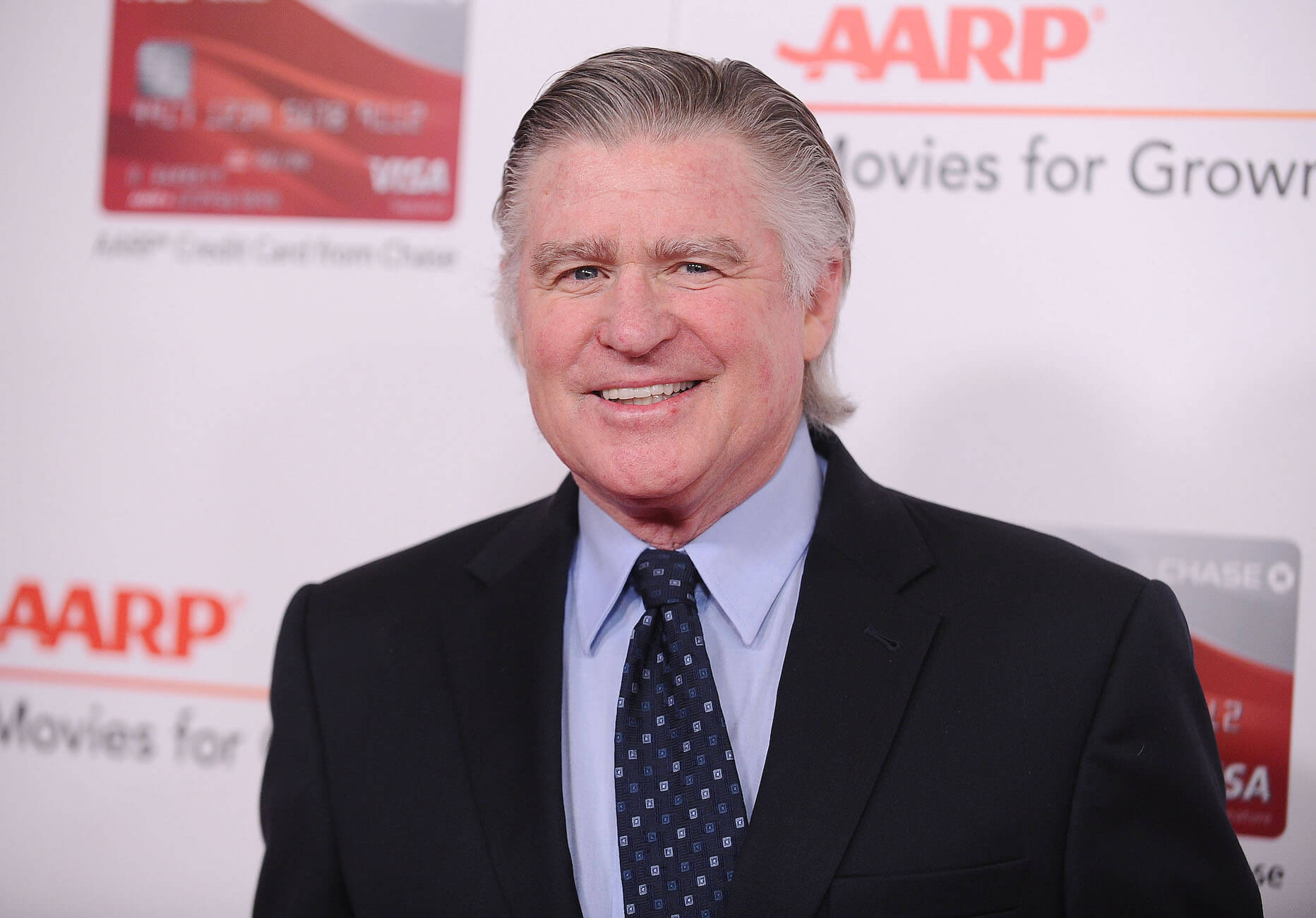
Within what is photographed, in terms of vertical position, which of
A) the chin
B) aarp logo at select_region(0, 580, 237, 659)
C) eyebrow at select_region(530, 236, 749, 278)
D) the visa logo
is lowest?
aarp logo at select_region(0, 580, 237, 659)

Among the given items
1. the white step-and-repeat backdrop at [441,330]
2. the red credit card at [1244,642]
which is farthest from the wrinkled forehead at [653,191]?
the red credit card at [1244,642]

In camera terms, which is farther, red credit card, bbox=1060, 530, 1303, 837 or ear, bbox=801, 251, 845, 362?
red credit card, bbox=1060, 530, 1303, 837

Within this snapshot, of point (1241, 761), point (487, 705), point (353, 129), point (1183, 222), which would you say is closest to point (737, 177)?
point (487, 705)

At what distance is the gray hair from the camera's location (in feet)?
5.37

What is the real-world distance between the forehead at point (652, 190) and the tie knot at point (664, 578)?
0.44 metres

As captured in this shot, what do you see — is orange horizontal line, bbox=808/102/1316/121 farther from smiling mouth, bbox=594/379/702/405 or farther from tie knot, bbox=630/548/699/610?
tie knot, bbox=630/548/699/610

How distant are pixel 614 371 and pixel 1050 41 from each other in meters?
1.34

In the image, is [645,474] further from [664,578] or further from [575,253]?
[575,253]

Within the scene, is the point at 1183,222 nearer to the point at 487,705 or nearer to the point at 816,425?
the point at 816,425

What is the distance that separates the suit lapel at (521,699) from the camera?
4.96ft

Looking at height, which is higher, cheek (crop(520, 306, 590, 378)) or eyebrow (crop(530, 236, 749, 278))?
eyebrow (crop(530, 236, 749, 278))

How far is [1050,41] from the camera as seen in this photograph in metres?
2.38

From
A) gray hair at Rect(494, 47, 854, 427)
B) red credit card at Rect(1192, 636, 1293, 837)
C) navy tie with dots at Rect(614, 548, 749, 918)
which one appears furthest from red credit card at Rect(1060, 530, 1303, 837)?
navy tie with dots at Rect(614, 548, 749, 918)

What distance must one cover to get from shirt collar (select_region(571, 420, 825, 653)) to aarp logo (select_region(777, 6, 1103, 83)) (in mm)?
1042
